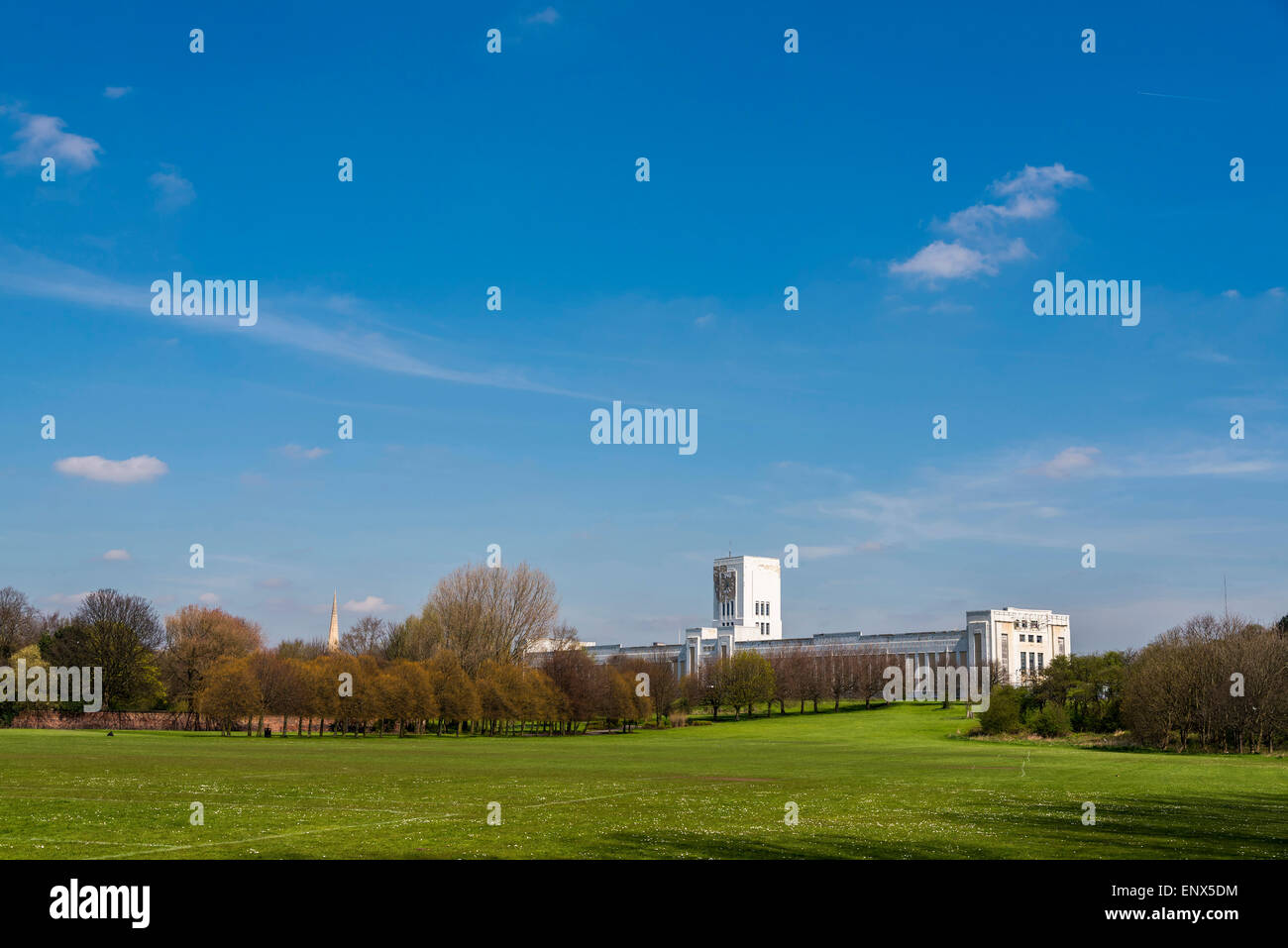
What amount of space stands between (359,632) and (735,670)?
5493cm

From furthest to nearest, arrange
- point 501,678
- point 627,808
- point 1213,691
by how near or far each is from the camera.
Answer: point 501,678
point 1213,691
point 627,808

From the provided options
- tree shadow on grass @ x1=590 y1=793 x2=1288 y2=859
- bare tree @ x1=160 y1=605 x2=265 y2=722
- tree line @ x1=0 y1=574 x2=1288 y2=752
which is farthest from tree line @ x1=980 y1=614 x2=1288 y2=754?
bare tree @ x1=160 y1=605 x2=265 y2=722

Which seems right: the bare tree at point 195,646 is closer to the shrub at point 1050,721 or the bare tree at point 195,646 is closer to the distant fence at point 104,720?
the distant fence at point 104,720

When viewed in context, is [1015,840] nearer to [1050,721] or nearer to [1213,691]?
[1213,691]

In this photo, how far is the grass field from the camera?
2053 centimetres

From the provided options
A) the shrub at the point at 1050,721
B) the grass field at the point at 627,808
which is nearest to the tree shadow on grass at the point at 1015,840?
the grass field at the point at 627,808

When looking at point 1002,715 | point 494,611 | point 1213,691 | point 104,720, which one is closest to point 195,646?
point 104,720

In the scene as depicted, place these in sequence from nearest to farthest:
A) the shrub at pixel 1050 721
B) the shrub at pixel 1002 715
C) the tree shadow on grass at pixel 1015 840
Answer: the tree shadow on grass at pixel 1015 840 < the shrub at pixel 1050 721 < the shrub at pixel 1002 715

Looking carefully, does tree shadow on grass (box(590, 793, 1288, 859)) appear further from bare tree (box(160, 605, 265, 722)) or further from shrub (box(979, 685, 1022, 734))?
bare tree (box(160, 605, 265, 722))

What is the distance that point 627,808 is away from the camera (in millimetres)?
28453

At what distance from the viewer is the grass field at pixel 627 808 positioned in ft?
67.4

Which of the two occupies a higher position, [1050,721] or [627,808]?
[627,808]

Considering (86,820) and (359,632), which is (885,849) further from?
(359,632)
